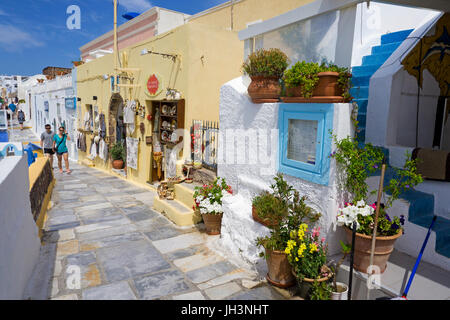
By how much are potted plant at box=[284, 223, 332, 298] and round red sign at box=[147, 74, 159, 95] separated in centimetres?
661

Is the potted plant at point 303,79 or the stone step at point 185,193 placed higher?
the potted plant at point 303,79

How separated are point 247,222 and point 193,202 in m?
2.01

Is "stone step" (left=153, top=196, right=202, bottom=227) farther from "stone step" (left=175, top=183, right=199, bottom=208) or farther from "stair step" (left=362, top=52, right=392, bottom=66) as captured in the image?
"stair step" (left=362, top=52, right=392, bottom=66)

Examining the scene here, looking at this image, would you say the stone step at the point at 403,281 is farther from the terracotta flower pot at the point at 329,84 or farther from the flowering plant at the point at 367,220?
the terracotta flower pot at the point at 329,84

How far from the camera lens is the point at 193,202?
650cm

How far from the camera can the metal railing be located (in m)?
7.20

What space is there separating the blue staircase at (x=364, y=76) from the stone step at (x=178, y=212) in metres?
3.58

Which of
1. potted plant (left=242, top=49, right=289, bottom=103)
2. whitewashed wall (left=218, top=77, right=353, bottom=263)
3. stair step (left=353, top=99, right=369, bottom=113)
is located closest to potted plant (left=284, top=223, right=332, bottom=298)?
whitewashed wall (left=218, top=77, right=353, bottom=263)

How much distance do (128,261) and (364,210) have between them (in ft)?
11.2

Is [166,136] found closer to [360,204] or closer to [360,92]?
[360,92]

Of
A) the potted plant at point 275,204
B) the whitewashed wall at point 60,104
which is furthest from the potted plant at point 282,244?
the whitewashed wall at point 60,104

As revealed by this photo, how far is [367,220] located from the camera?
11.5 feet

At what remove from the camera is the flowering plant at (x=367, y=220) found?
3455 millimetres

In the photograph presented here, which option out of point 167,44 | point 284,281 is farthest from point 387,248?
point 167,44
